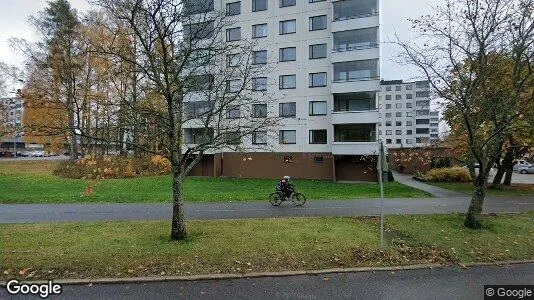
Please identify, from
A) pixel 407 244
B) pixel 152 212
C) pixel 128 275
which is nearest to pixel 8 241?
pixel 128 275

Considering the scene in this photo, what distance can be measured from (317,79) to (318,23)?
199 inches

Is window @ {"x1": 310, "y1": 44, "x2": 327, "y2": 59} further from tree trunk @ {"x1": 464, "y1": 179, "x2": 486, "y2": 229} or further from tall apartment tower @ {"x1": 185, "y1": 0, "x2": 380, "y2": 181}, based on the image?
tree trunk @ {"x1": 464, "y1": 179, "x2": 486, "y2": 229}

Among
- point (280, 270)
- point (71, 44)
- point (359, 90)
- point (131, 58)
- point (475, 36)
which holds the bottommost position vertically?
point (280, 270)

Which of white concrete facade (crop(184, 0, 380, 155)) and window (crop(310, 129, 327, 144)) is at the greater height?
white concrete facade (crop(184, 0, 380, 155))

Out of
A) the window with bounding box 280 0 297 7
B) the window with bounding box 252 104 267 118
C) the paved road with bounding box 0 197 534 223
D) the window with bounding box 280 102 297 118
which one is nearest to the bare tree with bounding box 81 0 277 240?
the window with bounding box 252 104 267 118

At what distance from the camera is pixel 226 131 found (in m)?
8.79

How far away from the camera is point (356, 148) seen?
91.2ft

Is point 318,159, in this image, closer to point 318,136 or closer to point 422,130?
point 318,136

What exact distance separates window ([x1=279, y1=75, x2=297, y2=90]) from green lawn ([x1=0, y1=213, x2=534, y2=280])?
70.1ft

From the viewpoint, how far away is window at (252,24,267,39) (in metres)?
31.5

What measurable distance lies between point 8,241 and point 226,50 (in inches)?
288

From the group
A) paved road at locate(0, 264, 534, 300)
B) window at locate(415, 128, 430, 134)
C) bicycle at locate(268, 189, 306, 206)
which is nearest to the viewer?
paved road at locate(0, 264, 534, 300)

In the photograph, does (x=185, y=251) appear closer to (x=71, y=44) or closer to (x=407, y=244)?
(x=407, y=244)

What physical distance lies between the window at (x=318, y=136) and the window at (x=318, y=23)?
9231 millimetres
